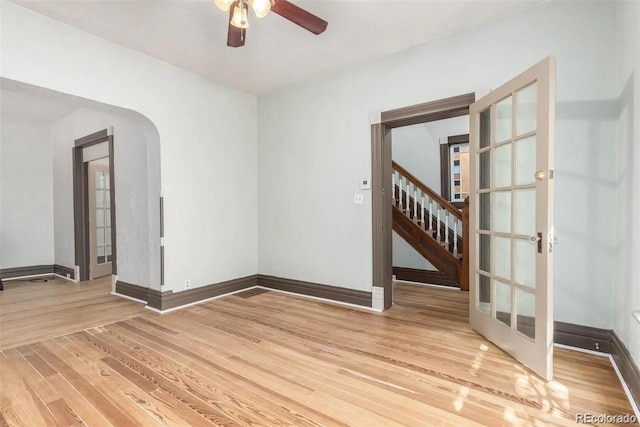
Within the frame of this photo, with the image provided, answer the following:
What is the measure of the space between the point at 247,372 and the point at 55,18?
3287mm

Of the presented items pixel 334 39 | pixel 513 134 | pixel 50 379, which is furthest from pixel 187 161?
pixel 513 134

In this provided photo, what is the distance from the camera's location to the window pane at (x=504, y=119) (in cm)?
251

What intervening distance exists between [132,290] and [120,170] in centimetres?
160

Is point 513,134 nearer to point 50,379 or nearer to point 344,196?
point 344,196

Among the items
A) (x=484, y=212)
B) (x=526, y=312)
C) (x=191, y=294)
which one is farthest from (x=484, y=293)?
(x=191, y=294)

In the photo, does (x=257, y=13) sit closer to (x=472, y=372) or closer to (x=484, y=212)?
(x=484, y=212)

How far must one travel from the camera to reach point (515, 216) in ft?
7.98

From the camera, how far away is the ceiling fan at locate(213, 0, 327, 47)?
6.62 ft

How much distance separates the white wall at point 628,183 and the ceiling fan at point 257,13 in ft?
6.41

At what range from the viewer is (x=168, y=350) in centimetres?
260

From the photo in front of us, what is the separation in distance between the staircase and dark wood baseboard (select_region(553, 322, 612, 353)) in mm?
1810

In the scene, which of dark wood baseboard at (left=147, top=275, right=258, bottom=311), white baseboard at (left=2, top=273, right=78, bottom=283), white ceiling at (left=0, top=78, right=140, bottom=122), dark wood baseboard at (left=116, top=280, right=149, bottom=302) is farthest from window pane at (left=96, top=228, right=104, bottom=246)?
dark wood baseboard at (left=147, top=275, right=258, bottom=311)

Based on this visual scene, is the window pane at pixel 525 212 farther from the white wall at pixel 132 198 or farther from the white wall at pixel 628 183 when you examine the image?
the white wall at pixel 132 198

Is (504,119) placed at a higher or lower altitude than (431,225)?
higher
